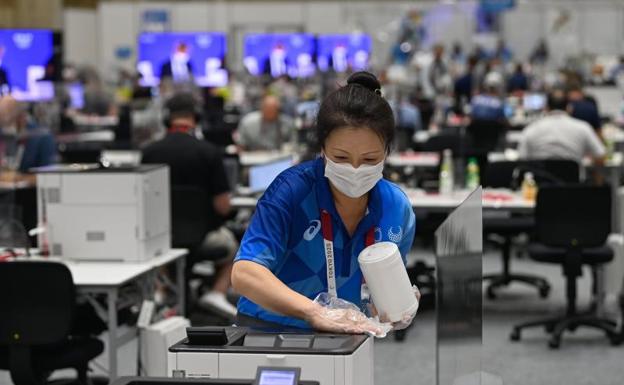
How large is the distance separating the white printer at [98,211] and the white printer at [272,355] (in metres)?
3.29

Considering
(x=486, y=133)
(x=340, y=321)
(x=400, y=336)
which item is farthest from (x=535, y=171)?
(x=340, y=321)

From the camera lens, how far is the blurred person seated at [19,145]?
846cm

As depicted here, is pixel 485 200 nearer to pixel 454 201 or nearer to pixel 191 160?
pixel 454 201

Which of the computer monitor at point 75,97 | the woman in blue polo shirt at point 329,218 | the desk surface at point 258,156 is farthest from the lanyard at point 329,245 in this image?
the computer monitor at point 75,97

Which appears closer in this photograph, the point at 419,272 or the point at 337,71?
the point at 419,272

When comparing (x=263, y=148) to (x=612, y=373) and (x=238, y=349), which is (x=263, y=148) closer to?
(x=612, y=373)

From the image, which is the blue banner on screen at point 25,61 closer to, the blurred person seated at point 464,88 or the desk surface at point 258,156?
the desk surface at point 258,156

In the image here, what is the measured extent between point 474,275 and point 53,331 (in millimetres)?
2602

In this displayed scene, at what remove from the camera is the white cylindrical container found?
8.58ft

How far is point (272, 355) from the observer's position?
92.0 inches

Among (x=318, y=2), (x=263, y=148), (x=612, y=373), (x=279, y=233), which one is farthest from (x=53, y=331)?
(x=318, y=2)

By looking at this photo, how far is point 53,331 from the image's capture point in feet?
16.1

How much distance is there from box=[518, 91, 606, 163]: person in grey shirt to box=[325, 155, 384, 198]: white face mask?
21.4 ft

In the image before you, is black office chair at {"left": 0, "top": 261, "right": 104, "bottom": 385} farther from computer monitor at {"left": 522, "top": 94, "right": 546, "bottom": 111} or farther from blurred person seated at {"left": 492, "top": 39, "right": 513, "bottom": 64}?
blurred person seated at {"left": 492, "top": 39, "right": 513, "bottom": 64}
